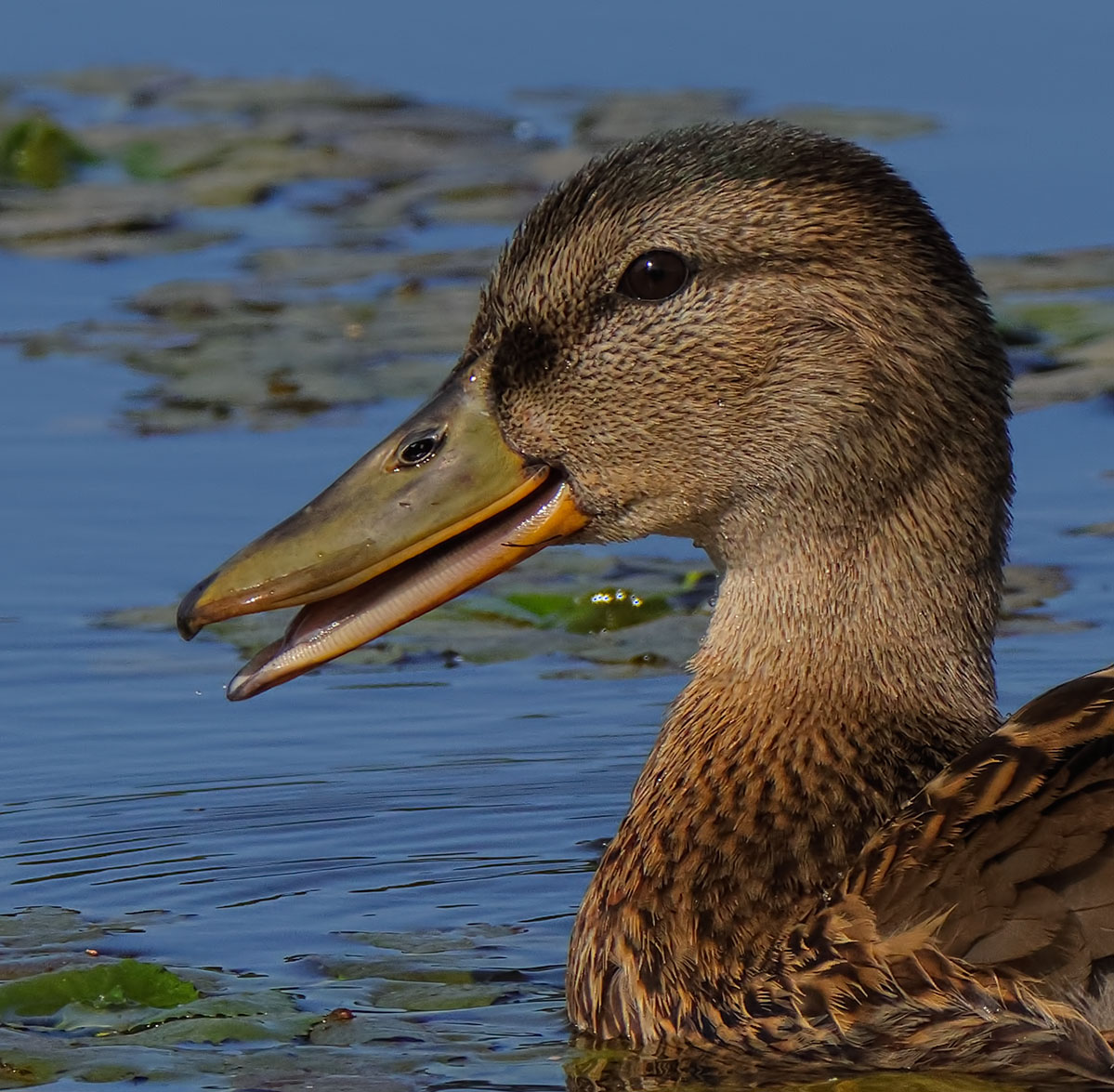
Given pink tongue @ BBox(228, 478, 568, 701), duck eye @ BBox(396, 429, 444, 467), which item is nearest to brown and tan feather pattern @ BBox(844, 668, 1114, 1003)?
pink tongue @ BBox(228, 478, 568, 701)

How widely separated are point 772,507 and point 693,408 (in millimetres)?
278

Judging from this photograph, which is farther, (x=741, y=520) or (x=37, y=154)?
(x=37, y=154)

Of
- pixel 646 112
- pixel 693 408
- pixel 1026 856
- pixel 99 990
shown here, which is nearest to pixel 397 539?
pixel 693 408

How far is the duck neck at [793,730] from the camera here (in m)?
6.23

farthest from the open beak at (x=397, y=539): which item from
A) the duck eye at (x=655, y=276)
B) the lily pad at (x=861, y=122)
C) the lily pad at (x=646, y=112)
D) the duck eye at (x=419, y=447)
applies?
the lily pad at (x=646, y=112)

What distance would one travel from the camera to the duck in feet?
20.1

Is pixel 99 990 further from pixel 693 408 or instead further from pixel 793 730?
pixel 693 408

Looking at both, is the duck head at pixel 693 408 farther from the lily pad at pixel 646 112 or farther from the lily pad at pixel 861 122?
the lily pad at pixel 646 112

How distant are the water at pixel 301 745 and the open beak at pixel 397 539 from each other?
786mm

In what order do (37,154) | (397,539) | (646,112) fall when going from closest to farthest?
1. (397,539)
2. (646,112)
3. (37,154)

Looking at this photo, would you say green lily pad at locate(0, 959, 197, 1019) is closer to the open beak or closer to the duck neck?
the open beak

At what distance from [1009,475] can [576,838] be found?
72.7 inches

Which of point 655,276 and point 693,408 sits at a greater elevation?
point 655,276

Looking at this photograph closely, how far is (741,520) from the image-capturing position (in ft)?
21.4
